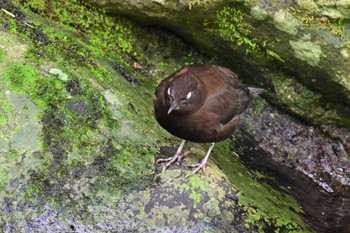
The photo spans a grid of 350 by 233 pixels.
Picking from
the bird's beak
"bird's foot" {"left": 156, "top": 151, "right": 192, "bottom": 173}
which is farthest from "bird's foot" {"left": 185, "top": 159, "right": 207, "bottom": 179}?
the bird's beak

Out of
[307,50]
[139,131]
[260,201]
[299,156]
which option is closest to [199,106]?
[139,131]

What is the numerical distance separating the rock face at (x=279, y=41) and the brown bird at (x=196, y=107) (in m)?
1.07

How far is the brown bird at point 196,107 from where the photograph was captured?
4.40 metres

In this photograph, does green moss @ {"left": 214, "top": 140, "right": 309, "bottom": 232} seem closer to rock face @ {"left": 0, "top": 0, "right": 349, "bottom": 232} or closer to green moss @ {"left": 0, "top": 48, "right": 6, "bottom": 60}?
rock face @ {"left": 0, "top": 0, "right": 349, "bottom": 232}

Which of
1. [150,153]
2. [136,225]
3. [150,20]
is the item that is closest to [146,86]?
[150,20]

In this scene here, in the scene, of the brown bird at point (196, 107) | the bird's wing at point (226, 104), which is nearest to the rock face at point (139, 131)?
the brown bird at point (196, 107)

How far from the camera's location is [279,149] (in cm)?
655

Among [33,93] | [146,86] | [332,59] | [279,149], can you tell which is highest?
[332,59]

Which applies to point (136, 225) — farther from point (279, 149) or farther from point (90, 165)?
→ point (279, 149)

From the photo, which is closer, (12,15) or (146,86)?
(12,15)

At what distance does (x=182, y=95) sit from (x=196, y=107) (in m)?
0.22

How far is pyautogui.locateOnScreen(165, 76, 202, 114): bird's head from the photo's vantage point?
14.2ft

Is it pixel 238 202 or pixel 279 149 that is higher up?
pixel 238 202

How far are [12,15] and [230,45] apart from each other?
2387 millimetres
